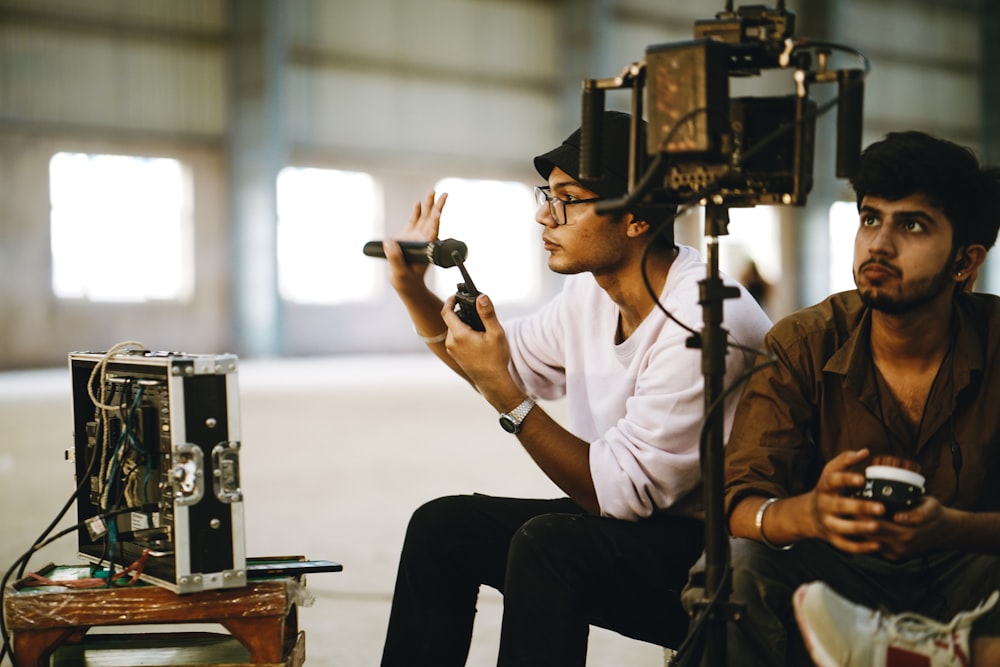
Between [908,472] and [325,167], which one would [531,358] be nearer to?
[908,472]

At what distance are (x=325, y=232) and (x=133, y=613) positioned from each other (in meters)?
12.3

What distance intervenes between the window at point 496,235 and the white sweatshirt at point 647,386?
40.9ft

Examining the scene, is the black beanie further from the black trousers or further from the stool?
the stool

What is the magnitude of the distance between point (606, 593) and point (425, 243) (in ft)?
2.58

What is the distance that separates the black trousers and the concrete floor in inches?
29.0

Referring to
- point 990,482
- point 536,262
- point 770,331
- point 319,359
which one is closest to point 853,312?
point 770,331

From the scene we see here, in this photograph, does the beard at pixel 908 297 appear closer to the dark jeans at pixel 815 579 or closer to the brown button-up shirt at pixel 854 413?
the brown button-up shirt at pixel 854 413

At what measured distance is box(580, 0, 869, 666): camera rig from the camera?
1.48 meters

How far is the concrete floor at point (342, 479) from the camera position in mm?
2955

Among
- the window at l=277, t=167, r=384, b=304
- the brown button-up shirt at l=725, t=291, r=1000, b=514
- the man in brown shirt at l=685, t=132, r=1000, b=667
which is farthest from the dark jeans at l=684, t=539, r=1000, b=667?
the window at l=277, t=167, r=384, b=304

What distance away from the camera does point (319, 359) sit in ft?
45.3

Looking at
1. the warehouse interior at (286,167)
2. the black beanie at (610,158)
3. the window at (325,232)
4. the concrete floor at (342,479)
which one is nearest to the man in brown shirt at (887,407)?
the black beanie at (610,158)

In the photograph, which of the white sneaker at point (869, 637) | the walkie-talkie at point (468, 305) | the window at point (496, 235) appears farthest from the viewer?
the window at point (496, 235)

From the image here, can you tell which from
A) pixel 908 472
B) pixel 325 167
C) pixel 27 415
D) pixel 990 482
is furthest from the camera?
pixel 325 167
